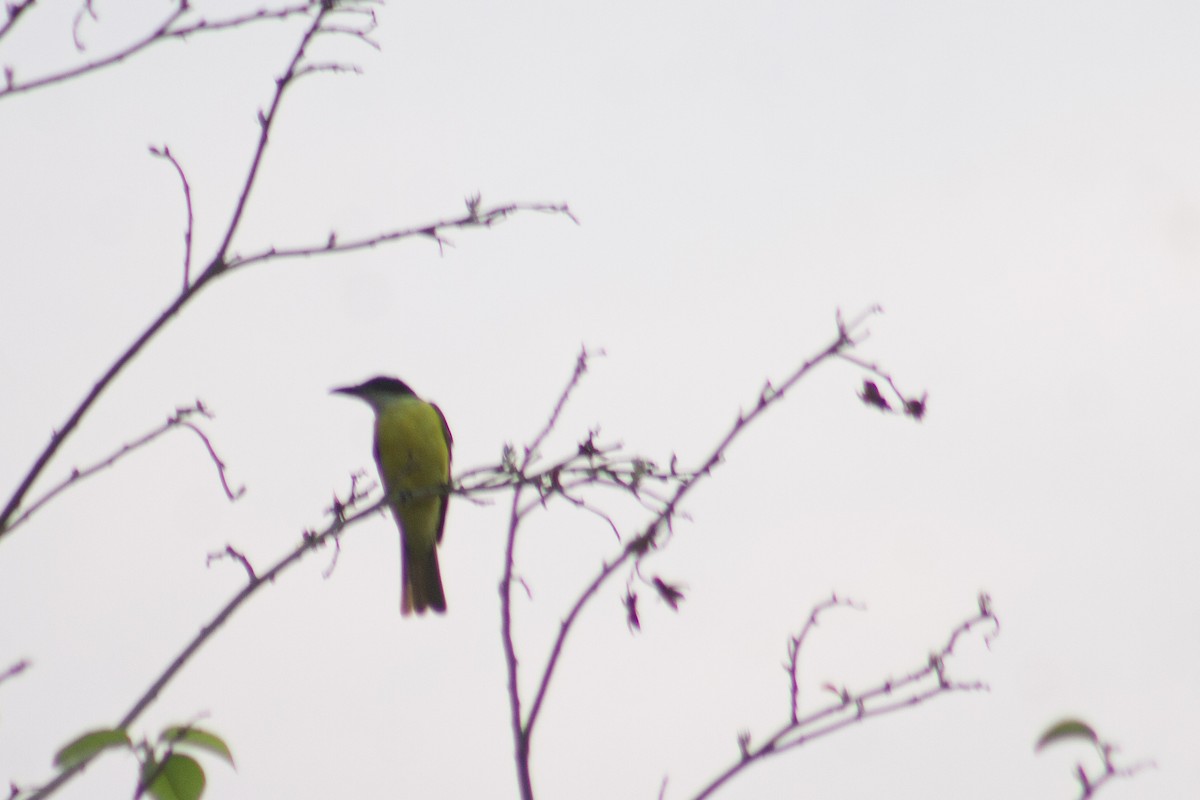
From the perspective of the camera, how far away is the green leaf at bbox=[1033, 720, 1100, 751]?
8.07ft

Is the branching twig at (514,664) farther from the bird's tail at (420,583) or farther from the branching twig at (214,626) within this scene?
the bird's tail at (420,583)

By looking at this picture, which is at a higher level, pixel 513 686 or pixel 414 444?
pixel 414 444

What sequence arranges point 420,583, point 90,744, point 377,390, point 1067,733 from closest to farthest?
point 90,744 < point 1067,733 < point 420,583 < point 377,390

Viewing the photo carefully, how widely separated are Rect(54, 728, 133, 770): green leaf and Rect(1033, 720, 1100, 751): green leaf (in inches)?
61.3

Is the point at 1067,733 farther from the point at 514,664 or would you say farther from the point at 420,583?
the point at 420,583

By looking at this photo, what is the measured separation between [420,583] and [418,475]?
0.72 m

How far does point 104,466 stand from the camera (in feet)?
8.14

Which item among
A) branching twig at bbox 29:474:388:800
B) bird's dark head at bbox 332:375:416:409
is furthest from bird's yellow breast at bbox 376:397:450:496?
branching twig at bbox 29:474:388:800

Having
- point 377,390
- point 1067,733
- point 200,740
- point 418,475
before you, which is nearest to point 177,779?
point 200,740

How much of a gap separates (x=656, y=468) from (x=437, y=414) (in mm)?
5365

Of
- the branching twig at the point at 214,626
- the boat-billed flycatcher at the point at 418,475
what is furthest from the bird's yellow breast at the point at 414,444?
the branching twig at the point at 214,626

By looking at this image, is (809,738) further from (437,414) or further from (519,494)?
(437,414)

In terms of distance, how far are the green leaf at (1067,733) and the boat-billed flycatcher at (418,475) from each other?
5442mm

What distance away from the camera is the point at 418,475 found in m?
7.67
